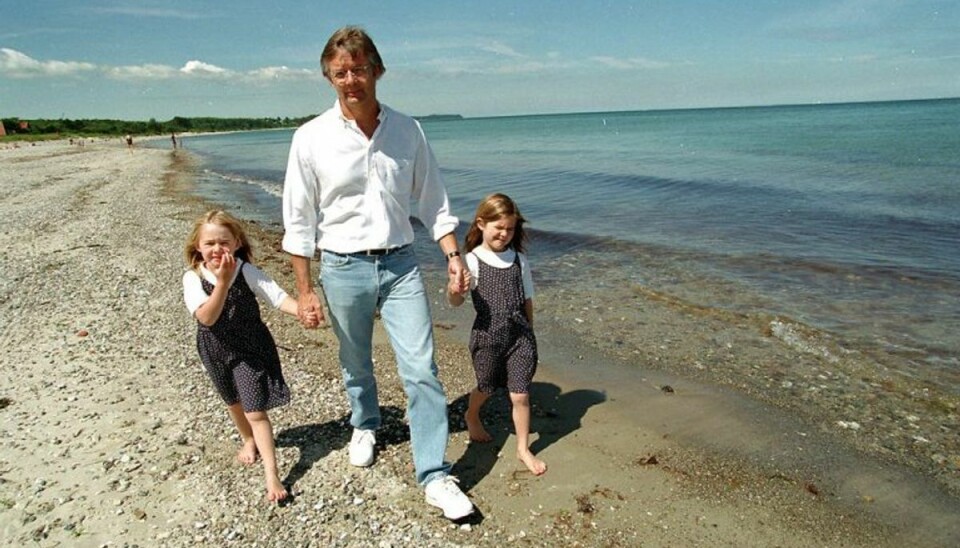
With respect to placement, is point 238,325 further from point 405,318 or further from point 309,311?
point 405,318

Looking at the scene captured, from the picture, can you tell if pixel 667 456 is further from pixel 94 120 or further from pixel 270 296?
pixel 94 120

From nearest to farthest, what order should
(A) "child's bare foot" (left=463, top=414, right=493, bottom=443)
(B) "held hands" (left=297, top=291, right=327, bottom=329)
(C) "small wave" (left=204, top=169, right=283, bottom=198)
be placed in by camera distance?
(B) "held hands" (left=297, top=291, right=327, bottom=329) < (A) "child's bare foot" (left=463, top=414, right=493, bottom=443) < (C) "small wave" (left=204, top=169, right=283, bottom=198)

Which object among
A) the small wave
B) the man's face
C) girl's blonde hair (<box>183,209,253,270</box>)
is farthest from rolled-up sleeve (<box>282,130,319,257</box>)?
the small wave

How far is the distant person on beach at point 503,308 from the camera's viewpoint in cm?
406

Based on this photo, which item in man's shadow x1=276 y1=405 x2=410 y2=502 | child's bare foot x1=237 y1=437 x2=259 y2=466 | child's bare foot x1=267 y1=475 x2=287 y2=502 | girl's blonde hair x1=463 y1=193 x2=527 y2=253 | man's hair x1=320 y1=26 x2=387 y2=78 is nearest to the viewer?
man's hair x1=320 y1=26 x2=387 y2=78

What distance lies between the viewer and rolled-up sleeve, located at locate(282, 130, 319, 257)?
11.3 feet

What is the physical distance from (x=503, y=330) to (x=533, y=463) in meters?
0.98

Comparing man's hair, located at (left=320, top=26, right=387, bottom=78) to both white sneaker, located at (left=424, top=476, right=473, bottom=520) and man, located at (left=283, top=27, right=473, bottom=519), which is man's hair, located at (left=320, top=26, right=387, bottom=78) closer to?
man, located at (left=283, top=27, right=473, bottom=519)

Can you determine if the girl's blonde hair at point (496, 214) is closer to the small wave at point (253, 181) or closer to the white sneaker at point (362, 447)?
the white sneaker at point (362, 447)

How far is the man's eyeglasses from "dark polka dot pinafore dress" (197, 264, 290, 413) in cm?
148

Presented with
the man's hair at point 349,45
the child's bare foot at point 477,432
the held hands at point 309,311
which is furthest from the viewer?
the child's bare foot at point 477,432

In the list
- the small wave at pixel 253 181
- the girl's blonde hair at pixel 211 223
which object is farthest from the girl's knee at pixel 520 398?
the small wave at pixel 253 181

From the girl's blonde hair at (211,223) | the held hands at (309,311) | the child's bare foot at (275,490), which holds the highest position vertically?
the girl's blonde hair at (211,223)

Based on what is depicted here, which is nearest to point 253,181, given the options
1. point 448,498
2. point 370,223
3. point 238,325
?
point 238,325
